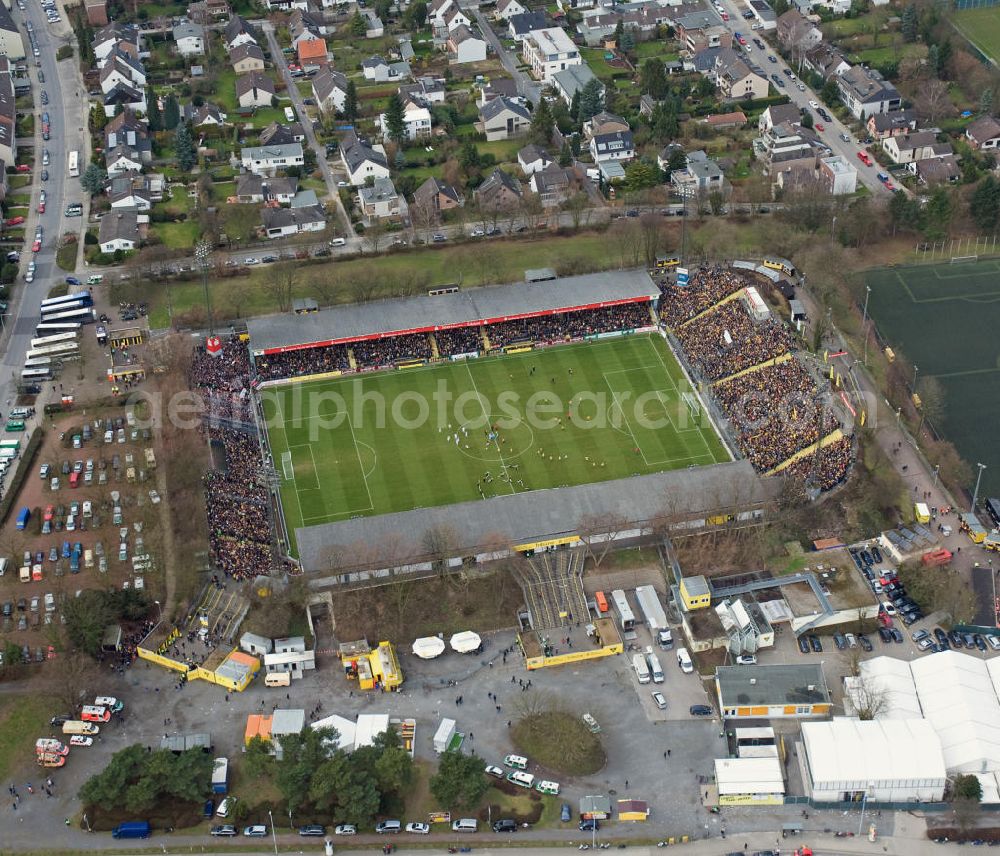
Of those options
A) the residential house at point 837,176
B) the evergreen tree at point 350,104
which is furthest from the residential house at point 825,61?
the evergreen tree at point 350,104

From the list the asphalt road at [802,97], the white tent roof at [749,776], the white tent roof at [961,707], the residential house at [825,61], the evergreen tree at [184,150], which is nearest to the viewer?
the white tent roof at [749,776]

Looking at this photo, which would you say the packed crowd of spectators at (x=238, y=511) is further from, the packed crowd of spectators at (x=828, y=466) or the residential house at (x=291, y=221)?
the packed crowd of spectators at (x=828, y=466)

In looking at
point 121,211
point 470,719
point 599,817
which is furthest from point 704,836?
point 121,211

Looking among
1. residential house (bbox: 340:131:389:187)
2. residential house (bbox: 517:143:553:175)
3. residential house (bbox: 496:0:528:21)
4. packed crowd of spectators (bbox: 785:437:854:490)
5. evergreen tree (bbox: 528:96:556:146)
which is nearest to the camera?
packed crowd of spectators (bbox: 785:437:854:490)

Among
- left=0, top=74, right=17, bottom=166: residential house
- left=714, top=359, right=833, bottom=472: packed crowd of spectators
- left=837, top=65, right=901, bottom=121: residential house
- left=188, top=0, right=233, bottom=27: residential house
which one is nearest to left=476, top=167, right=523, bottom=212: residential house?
left=714, top=359, right=833, bottom=472: packed crowd of spectators

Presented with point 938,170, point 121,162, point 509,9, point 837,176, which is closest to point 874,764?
point 837,176

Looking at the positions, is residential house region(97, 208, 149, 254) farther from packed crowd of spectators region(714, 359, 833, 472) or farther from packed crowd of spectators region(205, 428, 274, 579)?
packed crowd of spectators region(714, 359, 833, 472)
